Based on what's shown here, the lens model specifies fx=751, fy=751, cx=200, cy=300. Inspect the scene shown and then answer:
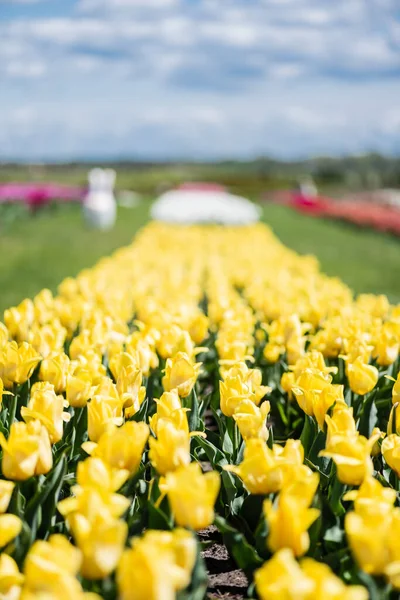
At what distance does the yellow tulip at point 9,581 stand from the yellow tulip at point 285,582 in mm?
508

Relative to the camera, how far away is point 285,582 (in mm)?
1355

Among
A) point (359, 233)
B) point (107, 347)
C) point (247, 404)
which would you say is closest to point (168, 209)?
point (359, 233)

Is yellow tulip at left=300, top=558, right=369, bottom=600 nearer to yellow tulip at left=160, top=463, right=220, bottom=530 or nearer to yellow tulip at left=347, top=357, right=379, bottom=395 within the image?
yellow tulip at left=160, top=463, right=220, bottom=530

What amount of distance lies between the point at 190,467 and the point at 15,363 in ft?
3.96

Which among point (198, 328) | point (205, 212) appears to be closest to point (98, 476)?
point (198, 328)

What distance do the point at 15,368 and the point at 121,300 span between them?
188cm

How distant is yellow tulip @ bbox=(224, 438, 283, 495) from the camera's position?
6.12 feet

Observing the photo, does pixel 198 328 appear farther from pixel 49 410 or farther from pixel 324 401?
pixel 49 410

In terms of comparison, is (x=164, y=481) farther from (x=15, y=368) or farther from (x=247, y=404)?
(x=15, y=368)

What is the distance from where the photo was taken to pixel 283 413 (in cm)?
328

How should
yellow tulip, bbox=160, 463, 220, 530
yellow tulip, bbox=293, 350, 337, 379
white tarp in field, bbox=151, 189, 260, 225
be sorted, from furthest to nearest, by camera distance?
1. white tarp in field, bbox=151, 189, 260, 225
2. yellow tulip, bbox=293, 350, 337, 379
3. yellow tulip, bbox=160, 463, 220, 530

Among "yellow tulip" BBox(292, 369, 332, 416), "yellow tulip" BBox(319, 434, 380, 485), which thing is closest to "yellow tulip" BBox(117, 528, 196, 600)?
"yellow tulip" BBox(319, 434, 380, 485)

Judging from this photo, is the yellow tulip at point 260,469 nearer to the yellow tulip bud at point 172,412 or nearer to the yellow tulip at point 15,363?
the yellow tulip bud at point 172,412

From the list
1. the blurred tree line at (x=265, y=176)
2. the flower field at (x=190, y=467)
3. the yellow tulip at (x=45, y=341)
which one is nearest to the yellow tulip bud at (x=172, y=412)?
the flower field at (x=190, y=467)
